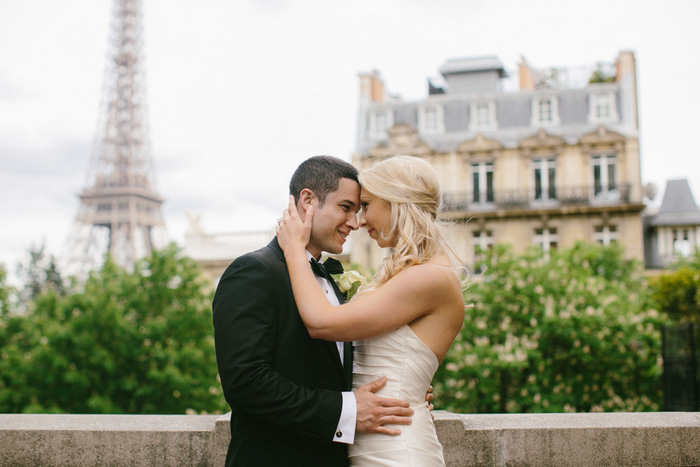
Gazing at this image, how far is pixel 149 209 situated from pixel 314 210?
6219cm

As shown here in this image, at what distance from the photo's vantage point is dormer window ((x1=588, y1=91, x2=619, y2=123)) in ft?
107

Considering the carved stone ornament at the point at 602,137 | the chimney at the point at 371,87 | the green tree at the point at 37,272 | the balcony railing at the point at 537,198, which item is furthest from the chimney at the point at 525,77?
the green tree at the point at 37,272

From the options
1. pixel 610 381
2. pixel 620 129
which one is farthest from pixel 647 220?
pixel 610 381

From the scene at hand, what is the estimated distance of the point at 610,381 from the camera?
18.6 meters

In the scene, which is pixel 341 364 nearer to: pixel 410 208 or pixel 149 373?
pixel 410 208

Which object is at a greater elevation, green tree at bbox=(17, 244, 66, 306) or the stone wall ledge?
green tree at bbox=(17, 244, 66, 306)

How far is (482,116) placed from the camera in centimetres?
3444

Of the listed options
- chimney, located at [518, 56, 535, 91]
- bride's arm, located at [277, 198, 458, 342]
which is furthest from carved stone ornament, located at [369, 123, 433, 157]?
bride's arm, located at [277, 198, 458, 342]

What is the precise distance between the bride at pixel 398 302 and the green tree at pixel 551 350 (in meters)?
15.1

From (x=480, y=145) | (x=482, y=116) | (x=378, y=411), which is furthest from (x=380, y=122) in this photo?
(x=378, y=411)

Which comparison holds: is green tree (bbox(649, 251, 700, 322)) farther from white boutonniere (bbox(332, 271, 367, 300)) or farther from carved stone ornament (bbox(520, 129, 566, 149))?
white boutonniere (bbox(332, 271, 367, 300))

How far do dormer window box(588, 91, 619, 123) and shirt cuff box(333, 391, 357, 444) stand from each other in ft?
107

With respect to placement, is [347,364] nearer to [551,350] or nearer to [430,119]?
[551,350]

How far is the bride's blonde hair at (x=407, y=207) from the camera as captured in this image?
11.3ft
